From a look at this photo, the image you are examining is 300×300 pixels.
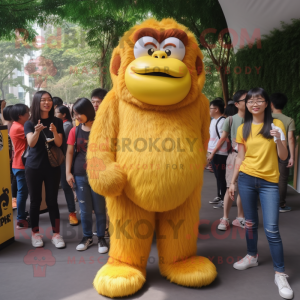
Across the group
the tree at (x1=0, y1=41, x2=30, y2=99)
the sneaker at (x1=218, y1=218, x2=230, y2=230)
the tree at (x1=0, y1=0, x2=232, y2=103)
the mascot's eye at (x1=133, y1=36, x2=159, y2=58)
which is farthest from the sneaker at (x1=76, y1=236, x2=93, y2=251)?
the tree at (x1=0, y1=41, x2=30, y2=99)

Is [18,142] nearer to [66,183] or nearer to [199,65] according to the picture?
[66,183]

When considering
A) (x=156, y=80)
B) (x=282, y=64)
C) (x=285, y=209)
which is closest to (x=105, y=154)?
(x=156, y=80)

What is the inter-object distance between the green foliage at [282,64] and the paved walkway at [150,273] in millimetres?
2966

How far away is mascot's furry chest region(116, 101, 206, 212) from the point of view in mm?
2088

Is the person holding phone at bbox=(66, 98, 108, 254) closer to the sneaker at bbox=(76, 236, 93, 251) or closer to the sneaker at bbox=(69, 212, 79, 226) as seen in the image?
the sneaker at bbox=(76, 236, 93, 251)

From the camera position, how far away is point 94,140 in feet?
7.25

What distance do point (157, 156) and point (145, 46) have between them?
801 millimetres

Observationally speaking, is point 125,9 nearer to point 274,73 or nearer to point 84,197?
point 274,73

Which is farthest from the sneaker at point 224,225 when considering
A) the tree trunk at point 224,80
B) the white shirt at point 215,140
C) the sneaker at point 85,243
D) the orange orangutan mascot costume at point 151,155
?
the tree trunk at point 224,80

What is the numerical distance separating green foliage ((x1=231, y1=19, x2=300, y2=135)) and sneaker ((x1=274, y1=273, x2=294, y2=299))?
3613 mm

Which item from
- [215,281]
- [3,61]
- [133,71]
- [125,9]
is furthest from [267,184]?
[3,61]

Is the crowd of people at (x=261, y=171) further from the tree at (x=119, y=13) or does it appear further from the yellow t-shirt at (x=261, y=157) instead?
the tree at (x=119, y=13)

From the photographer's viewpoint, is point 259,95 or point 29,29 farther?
point 29,29

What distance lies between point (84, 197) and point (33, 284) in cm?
87
